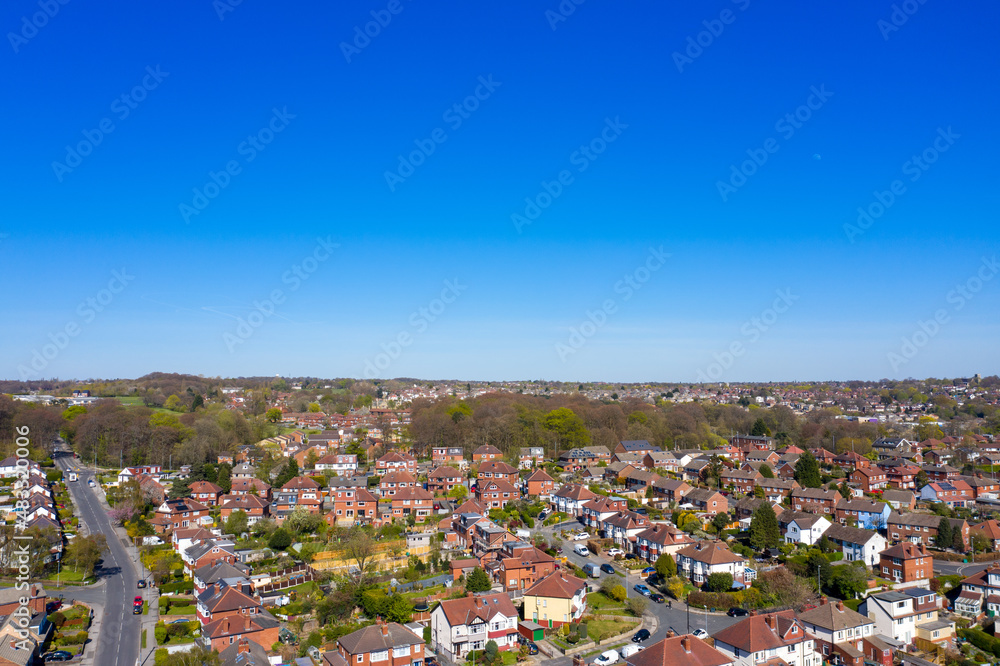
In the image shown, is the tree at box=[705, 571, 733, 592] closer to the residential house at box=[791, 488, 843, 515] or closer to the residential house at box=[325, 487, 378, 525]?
the residential house at box=[791, 488, 843, 515]

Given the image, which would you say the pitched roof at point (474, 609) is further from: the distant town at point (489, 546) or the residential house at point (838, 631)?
the residential house at point (838, 631)

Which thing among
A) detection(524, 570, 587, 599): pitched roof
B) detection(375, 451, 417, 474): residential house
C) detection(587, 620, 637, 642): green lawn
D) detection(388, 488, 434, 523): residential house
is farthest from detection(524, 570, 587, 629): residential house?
detection(375, 451, 417, 474): residential house

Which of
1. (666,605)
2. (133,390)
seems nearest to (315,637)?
(666,605)

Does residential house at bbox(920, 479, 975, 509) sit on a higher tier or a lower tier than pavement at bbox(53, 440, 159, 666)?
higher

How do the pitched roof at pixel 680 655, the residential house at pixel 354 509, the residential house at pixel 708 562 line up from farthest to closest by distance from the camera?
the residential house at pixel 354 509
the residential house at pixel 708 562
the pitched roof at pixel 680 655

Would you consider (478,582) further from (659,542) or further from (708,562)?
(708,562)

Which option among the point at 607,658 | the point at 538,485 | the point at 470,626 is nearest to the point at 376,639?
the point at 470,626

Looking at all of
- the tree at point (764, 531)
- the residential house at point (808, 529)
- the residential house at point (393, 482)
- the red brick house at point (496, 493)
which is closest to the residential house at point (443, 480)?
the residential house at point (393, 482)
